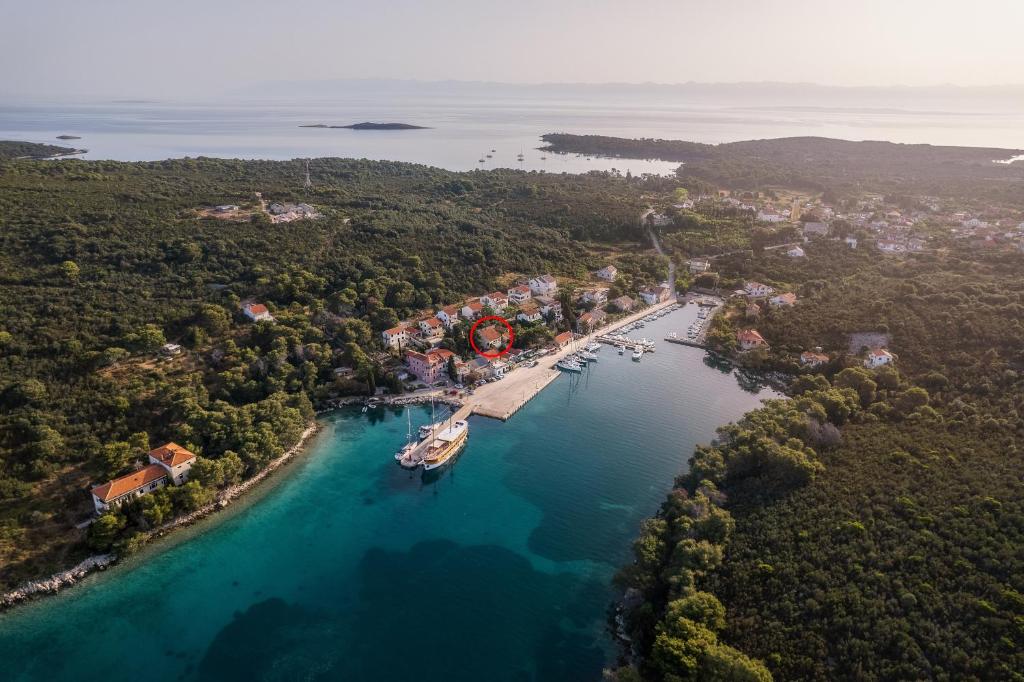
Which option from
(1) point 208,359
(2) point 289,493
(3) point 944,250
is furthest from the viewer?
(3) point 944,250

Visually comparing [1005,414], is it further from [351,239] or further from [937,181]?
[937,181]

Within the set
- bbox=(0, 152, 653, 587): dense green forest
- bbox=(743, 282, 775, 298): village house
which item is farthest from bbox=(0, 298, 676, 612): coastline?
bbox=(743, 282, 775, 298): village house

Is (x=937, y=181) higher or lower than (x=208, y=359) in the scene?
higher

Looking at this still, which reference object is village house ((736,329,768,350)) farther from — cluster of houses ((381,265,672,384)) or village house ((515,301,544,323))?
village house ((515,301,544,323))

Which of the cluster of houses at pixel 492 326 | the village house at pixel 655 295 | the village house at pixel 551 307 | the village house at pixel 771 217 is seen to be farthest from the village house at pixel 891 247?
the village house at pixel 551 307

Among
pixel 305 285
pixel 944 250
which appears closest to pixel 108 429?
pixel 305 285

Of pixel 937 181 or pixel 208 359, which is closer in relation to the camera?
pixel 208 359

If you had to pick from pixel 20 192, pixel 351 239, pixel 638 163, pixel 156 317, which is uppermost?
pixel 638 163
